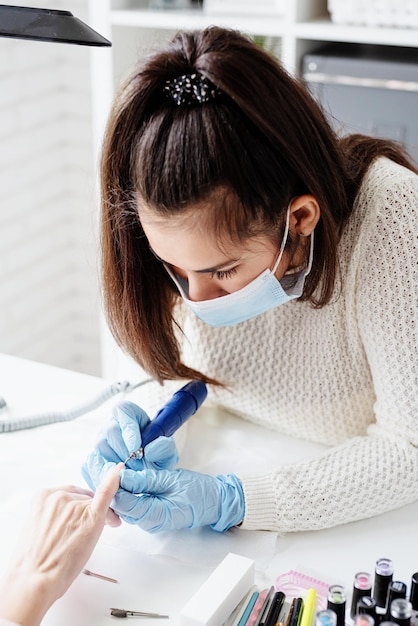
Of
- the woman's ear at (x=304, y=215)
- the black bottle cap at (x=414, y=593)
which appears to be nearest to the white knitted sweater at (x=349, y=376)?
the woman's ear at (x=304, y=215)

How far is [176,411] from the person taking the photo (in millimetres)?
1207

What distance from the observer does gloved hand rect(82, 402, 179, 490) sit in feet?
3.67

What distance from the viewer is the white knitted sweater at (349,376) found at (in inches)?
44.2

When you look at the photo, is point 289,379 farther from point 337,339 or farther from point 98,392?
point 98,392

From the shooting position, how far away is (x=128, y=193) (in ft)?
3.63

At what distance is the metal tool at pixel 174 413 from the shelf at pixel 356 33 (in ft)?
3.35

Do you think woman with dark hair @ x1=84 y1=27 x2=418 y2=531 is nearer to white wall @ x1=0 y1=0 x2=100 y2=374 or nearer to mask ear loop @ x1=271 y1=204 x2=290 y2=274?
mask ear loop @ x1=271 y1=204 x2=290 y2=274

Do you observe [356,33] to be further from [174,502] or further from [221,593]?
[221,593]

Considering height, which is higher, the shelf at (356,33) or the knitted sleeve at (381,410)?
the shelf at (356,33)

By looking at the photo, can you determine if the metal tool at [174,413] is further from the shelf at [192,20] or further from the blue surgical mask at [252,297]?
the shelf at [192,20]

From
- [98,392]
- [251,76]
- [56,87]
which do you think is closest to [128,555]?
[98,392]

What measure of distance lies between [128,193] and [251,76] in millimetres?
234

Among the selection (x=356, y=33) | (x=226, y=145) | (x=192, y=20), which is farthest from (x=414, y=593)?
(x=192, y=20)

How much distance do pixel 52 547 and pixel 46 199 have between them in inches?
73.8
